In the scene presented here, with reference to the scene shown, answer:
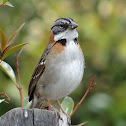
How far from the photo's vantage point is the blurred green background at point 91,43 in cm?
429

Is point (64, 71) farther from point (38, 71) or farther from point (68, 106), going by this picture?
point (68, 106)

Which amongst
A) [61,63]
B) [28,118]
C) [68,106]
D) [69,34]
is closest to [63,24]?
[69,34]

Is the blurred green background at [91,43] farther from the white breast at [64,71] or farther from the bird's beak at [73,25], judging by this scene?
the bird's beak at [73,25]

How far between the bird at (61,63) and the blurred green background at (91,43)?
1004mm

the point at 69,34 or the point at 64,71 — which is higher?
the point at 69,34

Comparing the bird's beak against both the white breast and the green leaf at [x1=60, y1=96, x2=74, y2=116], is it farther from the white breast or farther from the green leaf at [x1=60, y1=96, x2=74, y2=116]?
the green leaf at [x1=60, y1=96, x2=74, y2=116]

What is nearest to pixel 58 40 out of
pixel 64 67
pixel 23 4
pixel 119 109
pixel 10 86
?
pixel 64 67

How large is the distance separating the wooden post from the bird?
1168 mm

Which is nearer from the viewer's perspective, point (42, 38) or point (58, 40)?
point (58, 40)

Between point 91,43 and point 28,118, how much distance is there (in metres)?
2.88

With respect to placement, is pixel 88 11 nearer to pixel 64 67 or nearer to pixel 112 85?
pixel 112 85

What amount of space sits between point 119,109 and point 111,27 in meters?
1.14

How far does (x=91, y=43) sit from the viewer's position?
4633mm

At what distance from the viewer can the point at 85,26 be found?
4.49 metres
